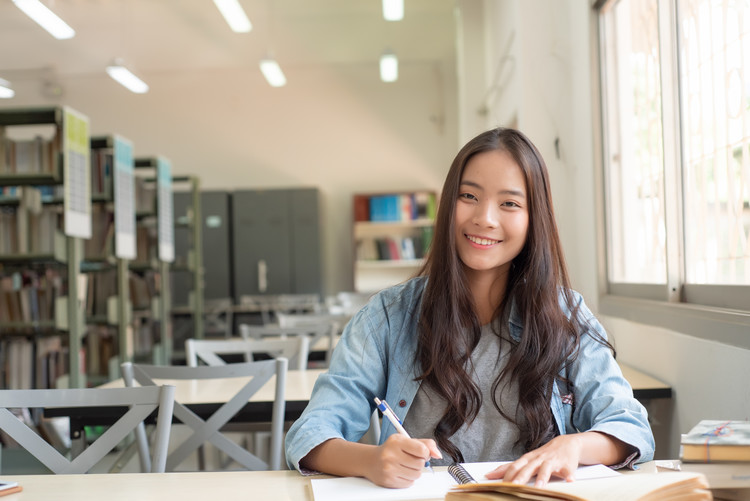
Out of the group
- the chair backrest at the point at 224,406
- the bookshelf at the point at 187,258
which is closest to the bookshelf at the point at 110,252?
the bookshelf at the point at 187,258

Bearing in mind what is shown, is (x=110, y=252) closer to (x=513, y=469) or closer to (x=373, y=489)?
(x=373, y=489)

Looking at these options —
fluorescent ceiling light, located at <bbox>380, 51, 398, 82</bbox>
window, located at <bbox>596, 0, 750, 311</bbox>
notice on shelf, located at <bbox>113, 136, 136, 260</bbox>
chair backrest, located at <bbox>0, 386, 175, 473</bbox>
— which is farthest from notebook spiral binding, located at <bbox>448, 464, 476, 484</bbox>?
fluorescent ceiling light, located at <bbox>380, 51, 398, 82</bbox>

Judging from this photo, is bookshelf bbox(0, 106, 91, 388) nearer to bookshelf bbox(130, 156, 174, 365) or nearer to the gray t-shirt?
bookshelf bbox(130, 156, 174, 365)

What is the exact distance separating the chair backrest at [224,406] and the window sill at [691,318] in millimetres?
1115

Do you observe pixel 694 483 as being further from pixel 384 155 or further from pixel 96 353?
pixel 384 155

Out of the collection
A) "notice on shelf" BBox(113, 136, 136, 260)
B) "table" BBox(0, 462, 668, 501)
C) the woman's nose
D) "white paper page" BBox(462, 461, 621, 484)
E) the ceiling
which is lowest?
"table" BBox(0, 462, 668, 501)

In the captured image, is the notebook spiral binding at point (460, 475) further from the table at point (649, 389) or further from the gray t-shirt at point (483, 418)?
the table at point (649, 389)

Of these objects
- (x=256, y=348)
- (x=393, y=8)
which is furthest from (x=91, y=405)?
(x=393, y=8)

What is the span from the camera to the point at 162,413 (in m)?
1.59

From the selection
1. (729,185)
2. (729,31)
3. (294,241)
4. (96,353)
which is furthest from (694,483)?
(294,241)

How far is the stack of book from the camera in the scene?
99 centimetres

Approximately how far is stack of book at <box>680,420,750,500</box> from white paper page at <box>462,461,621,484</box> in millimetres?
147

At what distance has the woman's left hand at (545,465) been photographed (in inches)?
42.2

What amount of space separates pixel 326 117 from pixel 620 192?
21.6 feet
